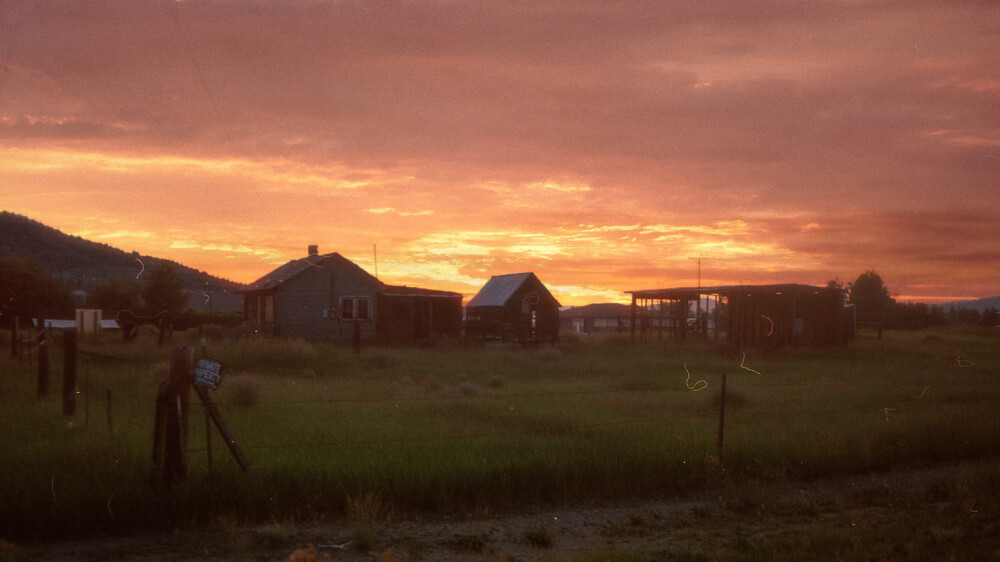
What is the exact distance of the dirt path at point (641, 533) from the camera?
7.29 m

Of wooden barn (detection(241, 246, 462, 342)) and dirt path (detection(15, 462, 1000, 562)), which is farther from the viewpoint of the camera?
wooden barn (detection(241, 246, 462, 342))

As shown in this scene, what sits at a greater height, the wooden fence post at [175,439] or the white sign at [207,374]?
the white sign at [207,374]

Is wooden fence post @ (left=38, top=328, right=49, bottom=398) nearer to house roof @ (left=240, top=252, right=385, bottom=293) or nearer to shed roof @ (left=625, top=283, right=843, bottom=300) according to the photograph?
house roof @ (left=240, top=252, right=385, bottom=293)

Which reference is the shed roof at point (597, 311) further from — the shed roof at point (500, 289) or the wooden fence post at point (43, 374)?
the wooden fence post at point (43, 374)

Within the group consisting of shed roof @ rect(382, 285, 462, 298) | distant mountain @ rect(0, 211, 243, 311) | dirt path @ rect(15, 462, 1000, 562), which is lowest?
dirt path @ rect(15, 462, 1000, 562)

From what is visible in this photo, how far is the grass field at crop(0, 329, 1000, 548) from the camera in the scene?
8352mm

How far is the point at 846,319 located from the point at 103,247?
93.5 m

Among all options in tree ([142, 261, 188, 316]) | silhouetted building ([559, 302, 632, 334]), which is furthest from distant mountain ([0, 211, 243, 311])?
silhouetted building ([559, 302, 632, 334])

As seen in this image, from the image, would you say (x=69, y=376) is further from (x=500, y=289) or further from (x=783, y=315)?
(x=500, y=289)

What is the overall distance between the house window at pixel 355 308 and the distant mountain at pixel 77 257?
37.1 meters

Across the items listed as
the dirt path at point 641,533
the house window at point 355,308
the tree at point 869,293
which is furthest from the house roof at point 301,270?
the tree at point 869,293

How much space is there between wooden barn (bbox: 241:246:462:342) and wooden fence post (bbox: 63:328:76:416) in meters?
26.3

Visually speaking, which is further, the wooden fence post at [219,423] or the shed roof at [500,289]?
the shed roof at [500,289]

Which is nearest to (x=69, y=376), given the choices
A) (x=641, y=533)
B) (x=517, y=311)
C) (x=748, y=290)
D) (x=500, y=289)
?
(x=641, y=533)
